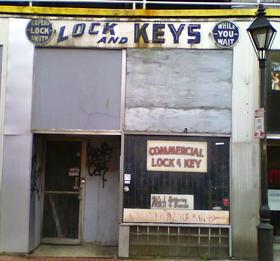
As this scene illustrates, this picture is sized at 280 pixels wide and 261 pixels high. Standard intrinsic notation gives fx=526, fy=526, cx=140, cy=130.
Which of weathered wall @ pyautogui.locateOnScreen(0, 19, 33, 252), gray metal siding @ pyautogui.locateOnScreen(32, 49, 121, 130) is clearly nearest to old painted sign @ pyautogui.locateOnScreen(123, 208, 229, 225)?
gray metal siding @ pyautogui.locateOnScreen(32, 49, 121, 130)

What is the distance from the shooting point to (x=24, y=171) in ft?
34.5

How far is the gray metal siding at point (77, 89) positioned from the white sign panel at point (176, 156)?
0.90m

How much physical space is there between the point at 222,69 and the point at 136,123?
2.07 meters

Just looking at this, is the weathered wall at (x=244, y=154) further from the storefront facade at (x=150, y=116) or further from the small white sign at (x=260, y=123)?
the small white sign at (x=260, y=123)

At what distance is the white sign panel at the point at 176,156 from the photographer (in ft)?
34.7

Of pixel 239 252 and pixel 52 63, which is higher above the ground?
pixel 52 63

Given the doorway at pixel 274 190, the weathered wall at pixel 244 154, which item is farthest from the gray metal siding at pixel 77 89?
the doorway at pixel 274 190

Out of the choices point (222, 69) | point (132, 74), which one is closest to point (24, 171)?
point (132, 74)

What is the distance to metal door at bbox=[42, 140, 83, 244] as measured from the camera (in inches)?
452

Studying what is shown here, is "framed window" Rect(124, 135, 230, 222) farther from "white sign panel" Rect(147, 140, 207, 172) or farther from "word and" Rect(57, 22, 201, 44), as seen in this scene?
"word and" Rect(57, 22, 201, 44)

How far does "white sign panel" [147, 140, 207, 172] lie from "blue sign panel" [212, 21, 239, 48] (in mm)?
2080

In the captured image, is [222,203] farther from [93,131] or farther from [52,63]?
[52,63]

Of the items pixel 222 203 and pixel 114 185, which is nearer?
pixel 222 203

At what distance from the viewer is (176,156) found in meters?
10.6
